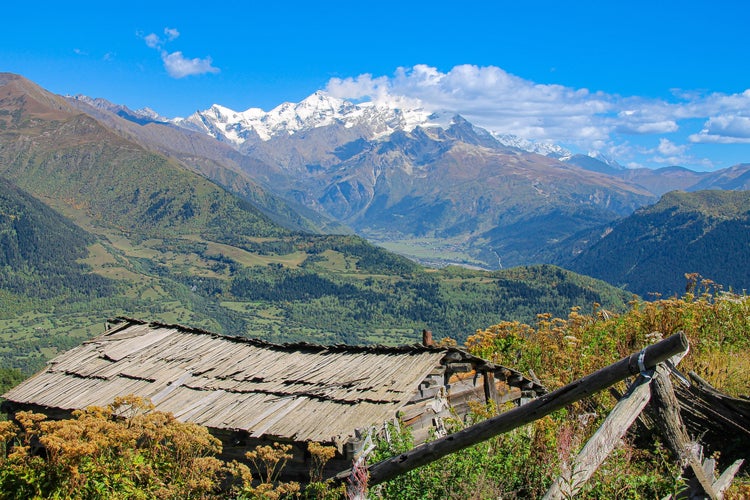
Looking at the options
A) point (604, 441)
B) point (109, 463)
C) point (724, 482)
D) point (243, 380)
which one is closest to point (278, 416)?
point (243, 380)

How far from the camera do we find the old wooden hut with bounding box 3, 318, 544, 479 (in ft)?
40.4

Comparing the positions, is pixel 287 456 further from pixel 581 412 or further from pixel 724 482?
pixel 724 482

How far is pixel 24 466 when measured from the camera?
273 inches

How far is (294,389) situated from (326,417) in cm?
179

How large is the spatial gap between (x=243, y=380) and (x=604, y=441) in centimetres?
1038

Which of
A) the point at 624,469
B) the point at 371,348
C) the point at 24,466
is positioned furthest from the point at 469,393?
the point at 24,466

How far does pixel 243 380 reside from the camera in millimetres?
14969

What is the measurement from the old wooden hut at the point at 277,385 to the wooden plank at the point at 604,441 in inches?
200

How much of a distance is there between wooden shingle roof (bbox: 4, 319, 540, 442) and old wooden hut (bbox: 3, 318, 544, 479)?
0.03 meters

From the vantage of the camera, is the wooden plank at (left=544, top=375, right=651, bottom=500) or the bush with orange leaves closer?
the wooden plank at (left=544, top=375, right=651, bottom=500)

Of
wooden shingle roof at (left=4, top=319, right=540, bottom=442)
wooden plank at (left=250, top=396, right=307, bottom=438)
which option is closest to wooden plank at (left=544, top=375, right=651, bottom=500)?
wooden shingle roof at (left=4, top=319, right=540, bottom=442)

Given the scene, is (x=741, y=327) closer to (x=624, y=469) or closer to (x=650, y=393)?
→ (x=624, y=469)

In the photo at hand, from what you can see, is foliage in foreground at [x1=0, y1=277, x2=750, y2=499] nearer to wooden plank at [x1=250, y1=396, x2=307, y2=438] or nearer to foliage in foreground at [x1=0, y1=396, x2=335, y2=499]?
foliage in foreground at [x1=0, y1=396, x2=335, y2=499]

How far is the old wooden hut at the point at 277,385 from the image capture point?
12305mm
